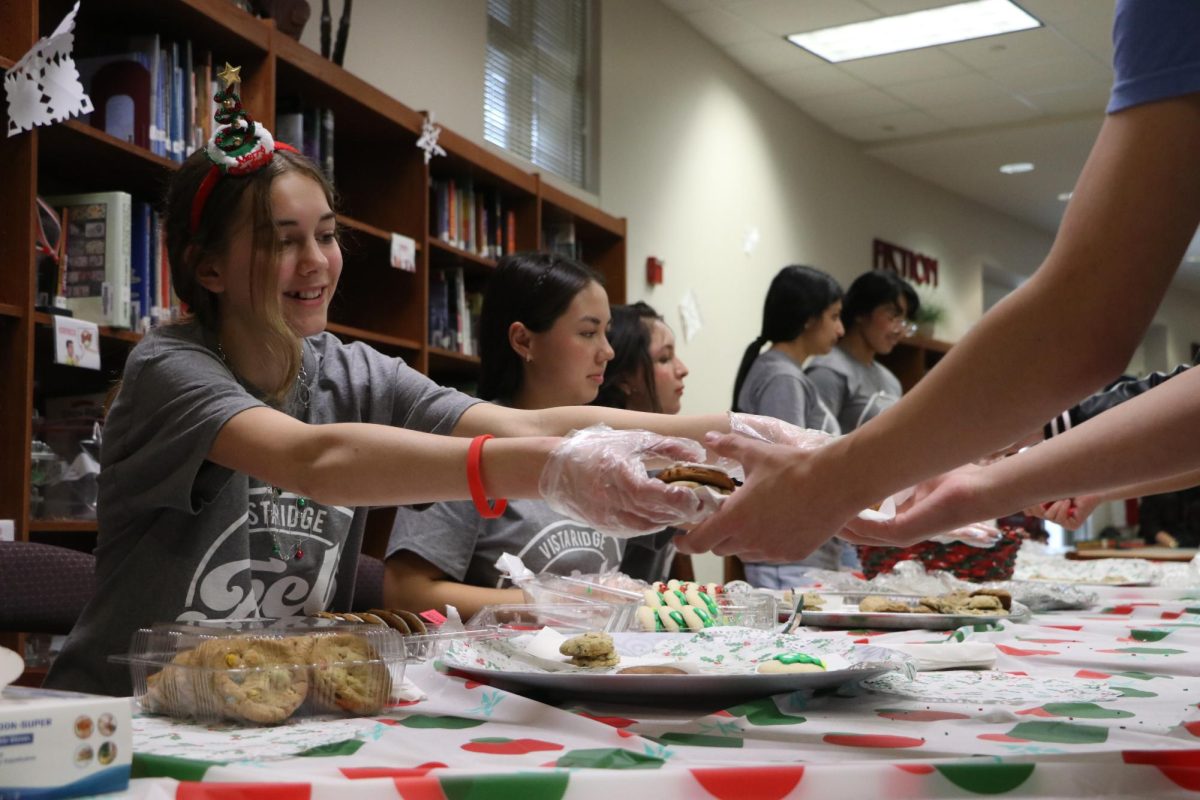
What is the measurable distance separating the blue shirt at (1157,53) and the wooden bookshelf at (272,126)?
1.78 m

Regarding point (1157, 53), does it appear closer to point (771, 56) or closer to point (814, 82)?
point (771, 56)

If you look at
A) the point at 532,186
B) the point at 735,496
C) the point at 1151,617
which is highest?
the point at 532,186

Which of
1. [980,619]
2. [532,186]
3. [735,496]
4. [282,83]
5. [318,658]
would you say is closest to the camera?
[318,658]

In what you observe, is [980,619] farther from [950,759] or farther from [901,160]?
[901,160]

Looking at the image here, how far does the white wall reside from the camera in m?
4.16

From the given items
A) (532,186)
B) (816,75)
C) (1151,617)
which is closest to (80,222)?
(532,186)

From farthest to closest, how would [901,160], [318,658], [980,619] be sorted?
[901,160] < [980,619] < [318,658]

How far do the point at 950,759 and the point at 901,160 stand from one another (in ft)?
25.3

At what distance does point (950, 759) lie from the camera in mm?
696

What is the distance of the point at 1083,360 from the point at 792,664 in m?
0.34

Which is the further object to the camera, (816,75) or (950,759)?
Result: (816,75)

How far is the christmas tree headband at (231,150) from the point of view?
1.43m

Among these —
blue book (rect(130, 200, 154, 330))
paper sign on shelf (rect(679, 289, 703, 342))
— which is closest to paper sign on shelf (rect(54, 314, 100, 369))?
blue book (rect(130, 200, 154, 330))

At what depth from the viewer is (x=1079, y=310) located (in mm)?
793
